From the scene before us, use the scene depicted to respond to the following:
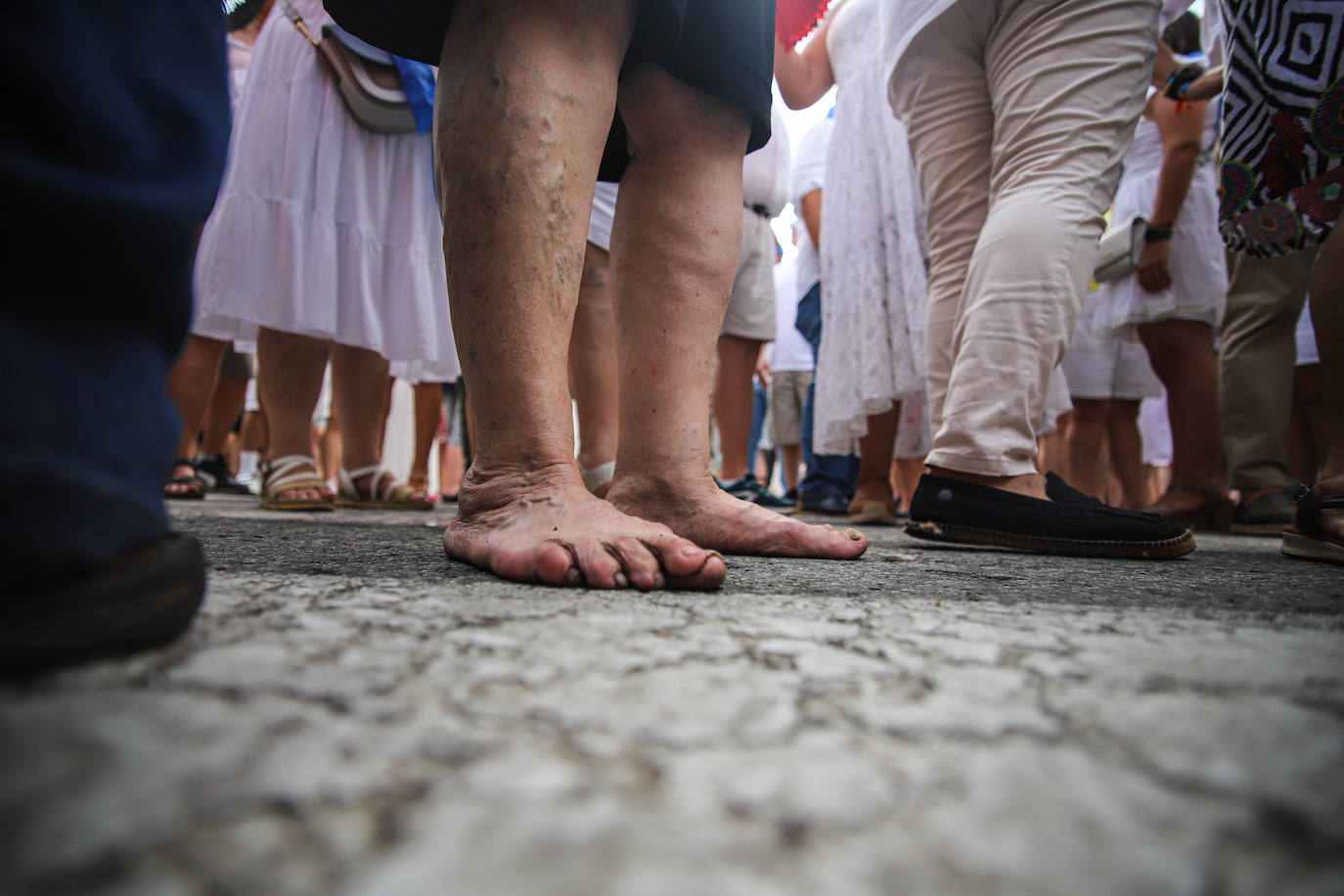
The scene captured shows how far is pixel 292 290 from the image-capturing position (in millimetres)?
2041

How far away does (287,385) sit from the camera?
2.15m

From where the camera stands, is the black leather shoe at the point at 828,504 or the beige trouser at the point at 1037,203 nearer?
the beige trouser at the point at 1037,203

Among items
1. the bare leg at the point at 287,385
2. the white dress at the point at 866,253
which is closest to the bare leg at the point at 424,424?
the bare leg at the point at 287,385

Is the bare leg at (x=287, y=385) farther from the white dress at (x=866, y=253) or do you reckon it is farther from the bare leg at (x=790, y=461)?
the bare leg at (x=790, y=461)

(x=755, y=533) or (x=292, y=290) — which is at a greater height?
(x=292, y=290)

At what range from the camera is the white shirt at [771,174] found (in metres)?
2.75

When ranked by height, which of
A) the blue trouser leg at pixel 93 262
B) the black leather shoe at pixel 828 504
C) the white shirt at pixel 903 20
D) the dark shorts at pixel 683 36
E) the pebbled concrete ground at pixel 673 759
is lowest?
the black leather shoe at pixel 828 504

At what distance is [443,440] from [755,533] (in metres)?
4.32

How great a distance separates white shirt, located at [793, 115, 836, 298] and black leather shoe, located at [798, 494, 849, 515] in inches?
Result: 36.6

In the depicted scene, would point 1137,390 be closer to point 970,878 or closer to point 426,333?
point 426,333

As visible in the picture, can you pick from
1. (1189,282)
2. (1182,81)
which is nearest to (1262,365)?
(1189,282)

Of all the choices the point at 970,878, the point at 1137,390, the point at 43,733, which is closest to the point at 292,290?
the point at 43,733

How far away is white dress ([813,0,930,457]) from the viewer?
2.32 meters

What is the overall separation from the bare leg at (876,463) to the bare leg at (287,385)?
68.8 inches
